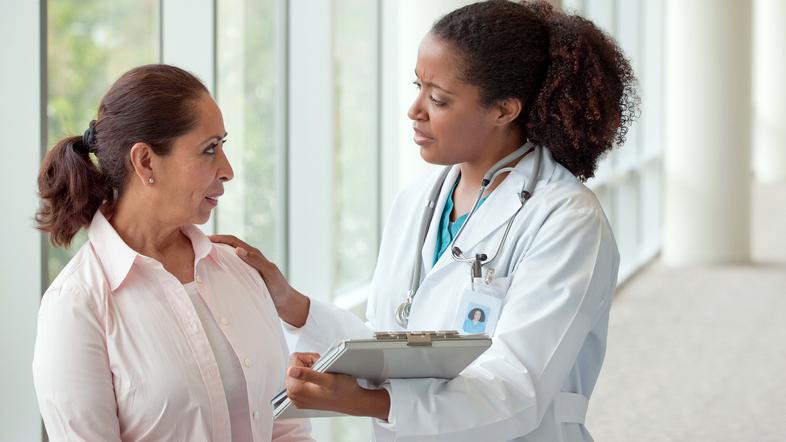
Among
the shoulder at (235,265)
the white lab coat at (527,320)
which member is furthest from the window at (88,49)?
the white lab coat at (527,320)

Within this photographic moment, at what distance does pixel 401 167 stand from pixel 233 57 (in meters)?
0.83

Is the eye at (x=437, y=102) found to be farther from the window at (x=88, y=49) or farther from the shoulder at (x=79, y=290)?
the window at (x=88, y=49)

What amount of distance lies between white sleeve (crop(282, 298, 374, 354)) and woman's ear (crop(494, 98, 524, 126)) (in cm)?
64

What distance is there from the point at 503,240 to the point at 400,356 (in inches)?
20.2

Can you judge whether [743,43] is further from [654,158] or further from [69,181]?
[69,181]

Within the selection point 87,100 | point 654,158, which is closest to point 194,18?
point 87,100

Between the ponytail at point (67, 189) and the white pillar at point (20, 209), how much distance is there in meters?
0.49

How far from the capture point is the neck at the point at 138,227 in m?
2.08

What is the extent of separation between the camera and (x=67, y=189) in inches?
80.6

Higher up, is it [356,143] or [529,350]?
[356,143]

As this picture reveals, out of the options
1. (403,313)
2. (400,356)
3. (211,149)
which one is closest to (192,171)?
(211,149)

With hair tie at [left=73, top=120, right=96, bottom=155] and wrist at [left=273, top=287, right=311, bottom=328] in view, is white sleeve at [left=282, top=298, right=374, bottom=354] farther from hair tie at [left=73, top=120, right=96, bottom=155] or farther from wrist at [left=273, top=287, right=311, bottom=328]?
hair tie at [left=73, top=120, right=96, bottom=155]

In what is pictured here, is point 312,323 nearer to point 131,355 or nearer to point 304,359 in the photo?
point 304,359

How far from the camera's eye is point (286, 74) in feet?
14.0
